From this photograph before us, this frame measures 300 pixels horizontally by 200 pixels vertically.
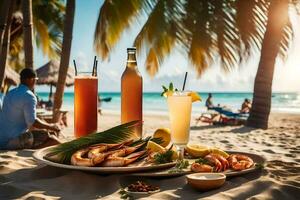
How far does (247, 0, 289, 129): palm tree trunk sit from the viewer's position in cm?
1007

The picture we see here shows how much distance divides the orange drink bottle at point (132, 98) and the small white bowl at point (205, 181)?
424 mm

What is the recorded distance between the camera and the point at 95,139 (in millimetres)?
2807

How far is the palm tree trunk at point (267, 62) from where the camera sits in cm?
1007

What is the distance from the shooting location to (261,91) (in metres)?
10.4

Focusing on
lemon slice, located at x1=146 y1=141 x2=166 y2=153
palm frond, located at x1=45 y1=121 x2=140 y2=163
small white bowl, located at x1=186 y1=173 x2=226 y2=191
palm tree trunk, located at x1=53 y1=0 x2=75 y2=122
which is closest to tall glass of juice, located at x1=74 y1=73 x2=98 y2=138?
palm frond, located at x1=45 y1=121 x2=140 y2=163

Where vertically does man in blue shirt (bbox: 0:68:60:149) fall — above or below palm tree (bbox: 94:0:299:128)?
below

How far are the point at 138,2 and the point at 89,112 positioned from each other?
30.4ft

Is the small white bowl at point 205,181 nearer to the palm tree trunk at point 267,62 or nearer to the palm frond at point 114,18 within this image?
the palm tree trunk at point 267,62

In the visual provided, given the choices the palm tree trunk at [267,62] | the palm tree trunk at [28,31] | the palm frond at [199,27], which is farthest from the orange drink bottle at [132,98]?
the palm frond at [199,27]

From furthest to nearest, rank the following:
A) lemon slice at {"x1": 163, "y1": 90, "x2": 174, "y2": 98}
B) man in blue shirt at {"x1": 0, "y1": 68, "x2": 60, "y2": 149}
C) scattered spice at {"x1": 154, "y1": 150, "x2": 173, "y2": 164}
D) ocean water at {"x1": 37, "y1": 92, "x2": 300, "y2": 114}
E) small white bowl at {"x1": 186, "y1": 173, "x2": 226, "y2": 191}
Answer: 1. ocean water at {"x1": 37, "y1": 92, "x2": 300, "y2": 114}
2. man in blue shirt at {"x1": 0, "y1": 68, "x2": 60, "y2": 149}
3. lemon slice at {"x1": 163, "y1": 90, "x2": 174, "y2": 98}
4. scattered spice at {"x1": 154, "y1": 150, "x2": 173, "y2": 164}
5. small white bowl at {"x1": 186, "y1": 173, "x2": 226, "y2": 191}

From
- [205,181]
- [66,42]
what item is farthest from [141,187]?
[66,42]

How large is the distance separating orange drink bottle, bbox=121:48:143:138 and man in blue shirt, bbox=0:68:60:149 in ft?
6.97

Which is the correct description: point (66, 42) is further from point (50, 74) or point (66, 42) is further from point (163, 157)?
point (50, 74)

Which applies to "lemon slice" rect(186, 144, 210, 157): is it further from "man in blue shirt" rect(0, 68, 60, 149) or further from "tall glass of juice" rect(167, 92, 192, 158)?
"man in blue shirt" rect(0, 68, 60, 149)
